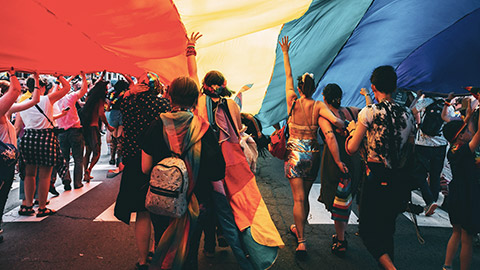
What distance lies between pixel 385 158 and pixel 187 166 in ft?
5.43

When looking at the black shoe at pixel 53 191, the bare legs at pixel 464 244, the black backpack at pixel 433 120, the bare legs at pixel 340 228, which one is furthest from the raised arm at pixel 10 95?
the black backpack at pixel 433 120

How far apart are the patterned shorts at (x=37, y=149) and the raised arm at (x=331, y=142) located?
3.92 m

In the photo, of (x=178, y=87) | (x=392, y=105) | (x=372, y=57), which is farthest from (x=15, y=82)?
(x=372, y=57)

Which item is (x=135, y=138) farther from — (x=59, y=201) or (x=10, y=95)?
(x=59, y=201)

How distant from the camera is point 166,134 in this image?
1966 millimetres

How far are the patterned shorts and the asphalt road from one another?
0.90m

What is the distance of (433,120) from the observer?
4.62m

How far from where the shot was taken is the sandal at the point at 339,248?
3.15 metres

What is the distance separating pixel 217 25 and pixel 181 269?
2583 mm

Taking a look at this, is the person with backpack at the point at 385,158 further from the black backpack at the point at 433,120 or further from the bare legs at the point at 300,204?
the black backpack at the point at 433,120

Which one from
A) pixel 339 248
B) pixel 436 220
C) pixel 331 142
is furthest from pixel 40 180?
pixel 436 220

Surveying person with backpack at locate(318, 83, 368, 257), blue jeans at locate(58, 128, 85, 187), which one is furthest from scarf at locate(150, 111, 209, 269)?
blue jeans at locate(58, 128, 85, 187)

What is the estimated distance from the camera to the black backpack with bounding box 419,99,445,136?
4.60m

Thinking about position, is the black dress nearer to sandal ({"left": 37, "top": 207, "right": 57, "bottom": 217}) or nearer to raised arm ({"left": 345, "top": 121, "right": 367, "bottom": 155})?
raised arm ({"left": 345, "top": 121, "right": 367, "bottom": 155})
